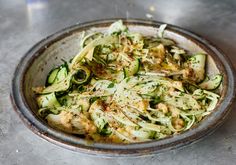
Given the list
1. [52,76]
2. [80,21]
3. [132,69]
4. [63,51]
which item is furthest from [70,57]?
[80,21]

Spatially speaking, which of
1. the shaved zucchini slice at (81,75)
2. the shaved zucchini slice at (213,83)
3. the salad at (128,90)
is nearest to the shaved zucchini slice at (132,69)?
the salad at (128,90)

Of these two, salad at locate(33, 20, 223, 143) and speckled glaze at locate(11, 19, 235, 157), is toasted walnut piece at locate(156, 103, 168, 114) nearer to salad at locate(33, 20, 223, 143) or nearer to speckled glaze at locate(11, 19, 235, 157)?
salad at locate(33, 20, 223, 143)

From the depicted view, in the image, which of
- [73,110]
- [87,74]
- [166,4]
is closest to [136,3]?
[166,4]

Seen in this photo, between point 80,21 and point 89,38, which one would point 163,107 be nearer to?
point 89,38

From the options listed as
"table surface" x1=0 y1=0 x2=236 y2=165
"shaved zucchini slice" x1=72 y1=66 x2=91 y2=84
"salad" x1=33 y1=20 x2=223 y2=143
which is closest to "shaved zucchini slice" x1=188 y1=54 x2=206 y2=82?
"salad" x1=33 y1=20 x2=223 y2=143

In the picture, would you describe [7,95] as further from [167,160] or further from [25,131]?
[167,160]

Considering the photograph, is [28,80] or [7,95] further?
[7,95]

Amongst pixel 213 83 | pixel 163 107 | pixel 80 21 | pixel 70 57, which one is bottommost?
pixel 163 107
